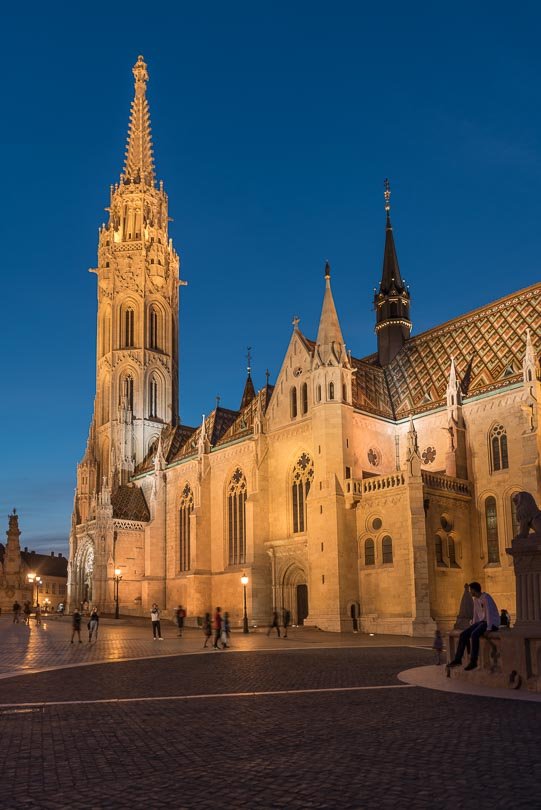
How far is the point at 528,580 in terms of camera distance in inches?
569

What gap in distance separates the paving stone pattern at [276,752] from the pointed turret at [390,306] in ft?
147

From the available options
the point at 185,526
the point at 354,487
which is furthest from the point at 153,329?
the point at 354,487

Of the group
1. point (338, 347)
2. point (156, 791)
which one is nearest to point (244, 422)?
point (338, 347)

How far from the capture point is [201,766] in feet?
27.9

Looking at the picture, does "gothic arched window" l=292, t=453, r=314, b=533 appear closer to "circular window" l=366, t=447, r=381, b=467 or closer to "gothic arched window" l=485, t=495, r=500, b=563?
"circular window" l=366, t=447, r=381, b=467

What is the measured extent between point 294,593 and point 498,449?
50.9ft

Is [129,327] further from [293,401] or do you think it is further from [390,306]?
[293,401]

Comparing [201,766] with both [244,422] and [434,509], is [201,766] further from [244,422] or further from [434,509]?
[244,422]

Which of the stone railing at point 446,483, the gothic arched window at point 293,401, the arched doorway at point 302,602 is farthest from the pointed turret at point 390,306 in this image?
the arched doorway at point 302,602

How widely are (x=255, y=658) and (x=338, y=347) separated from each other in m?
26.0

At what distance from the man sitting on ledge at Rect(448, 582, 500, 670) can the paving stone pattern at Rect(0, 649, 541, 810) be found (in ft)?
3.80

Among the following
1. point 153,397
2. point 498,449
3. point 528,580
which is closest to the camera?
point 528,580

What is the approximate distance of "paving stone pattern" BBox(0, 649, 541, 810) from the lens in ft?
23.6

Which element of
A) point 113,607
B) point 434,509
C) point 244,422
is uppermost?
point 244,422
